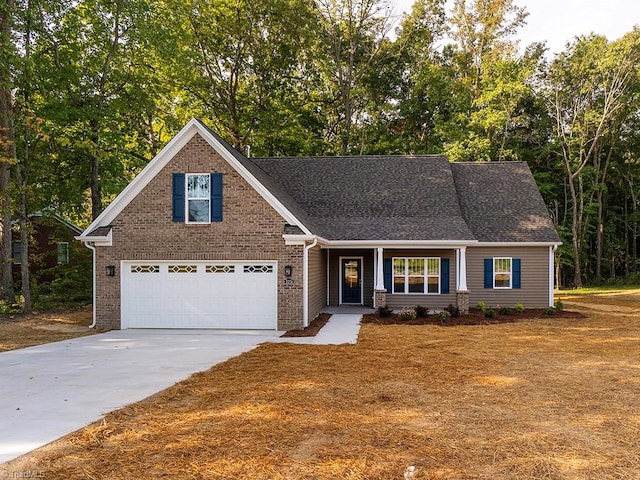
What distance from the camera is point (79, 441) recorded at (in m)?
5.01

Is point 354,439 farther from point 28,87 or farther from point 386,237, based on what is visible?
point 28,87

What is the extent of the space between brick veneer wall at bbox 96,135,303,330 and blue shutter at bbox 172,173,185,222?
133 mm

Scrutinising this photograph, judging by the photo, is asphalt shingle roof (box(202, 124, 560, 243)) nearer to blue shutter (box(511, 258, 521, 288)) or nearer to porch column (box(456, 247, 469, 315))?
porch column (box(456, 247, 469, 315))

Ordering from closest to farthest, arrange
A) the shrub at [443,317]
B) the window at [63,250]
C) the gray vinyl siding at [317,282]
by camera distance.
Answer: the gray vinyl siding at [317,282], the shrub at [443,317], the window at [63,250]

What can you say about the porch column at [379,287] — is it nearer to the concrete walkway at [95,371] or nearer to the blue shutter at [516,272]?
the concrete walkway at [95,371]

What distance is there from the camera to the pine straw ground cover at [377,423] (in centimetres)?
442

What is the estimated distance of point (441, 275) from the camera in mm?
17953

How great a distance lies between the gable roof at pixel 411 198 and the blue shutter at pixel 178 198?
269cm

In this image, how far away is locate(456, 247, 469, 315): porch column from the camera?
16422 mm

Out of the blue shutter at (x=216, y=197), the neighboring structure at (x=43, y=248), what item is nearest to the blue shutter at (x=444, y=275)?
the blue shutter at (x=216, y=197)

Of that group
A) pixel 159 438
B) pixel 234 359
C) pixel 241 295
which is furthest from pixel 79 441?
pixel 241 295

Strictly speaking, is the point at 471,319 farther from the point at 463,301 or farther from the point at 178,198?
the point at 178,198

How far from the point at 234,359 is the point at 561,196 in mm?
33638

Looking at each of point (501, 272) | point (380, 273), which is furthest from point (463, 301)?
point (380, 273)
